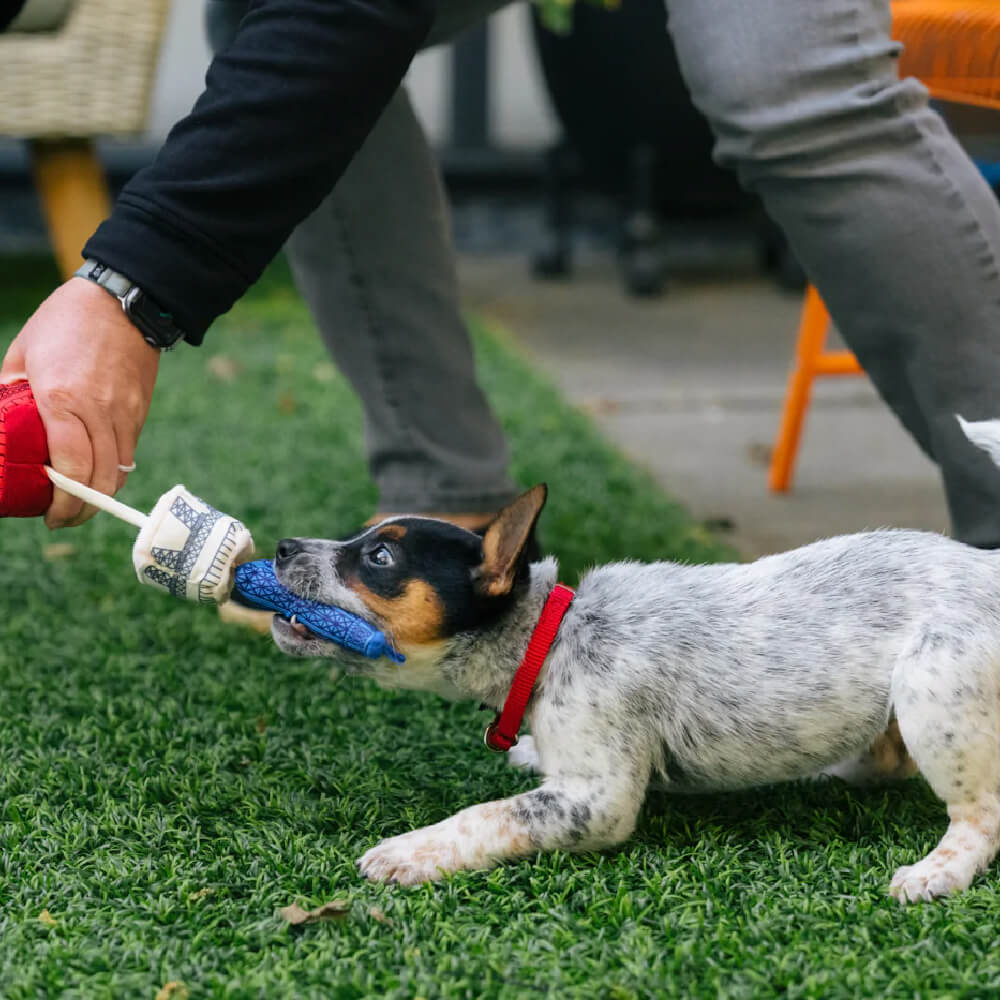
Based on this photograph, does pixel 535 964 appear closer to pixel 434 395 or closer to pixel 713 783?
pixel 713 783

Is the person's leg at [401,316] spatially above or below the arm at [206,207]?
below

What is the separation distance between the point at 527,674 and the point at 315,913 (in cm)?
37

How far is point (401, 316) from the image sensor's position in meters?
2.40

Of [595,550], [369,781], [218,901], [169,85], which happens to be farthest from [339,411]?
[169,85]

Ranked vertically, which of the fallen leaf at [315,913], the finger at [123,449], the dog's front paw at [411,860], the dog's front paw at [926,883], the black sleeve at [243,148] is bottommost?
the dog's front paw at [411,860]

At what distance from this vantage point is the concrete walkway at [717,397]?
3064 mm

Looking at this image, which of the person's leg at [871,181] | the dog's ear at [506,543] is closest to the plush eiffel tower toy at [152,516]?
the dog's ear at [506,543]

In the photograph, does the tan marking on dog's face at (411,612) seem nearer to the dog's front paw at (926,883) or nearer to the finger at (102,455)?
the finger at (102,455)

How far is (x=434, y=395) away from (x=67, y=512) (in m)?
0.99

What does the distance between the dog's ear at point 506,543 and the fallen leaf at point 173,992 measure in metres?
0.57

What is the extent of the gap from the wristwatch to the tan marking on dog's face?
0.40m

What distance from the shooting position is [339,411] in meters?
3.79

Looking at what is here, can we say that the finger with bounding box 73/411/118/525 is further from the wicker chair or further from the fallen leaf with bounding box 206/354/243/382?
the fallen leaf with bounding box 206/354/243/382

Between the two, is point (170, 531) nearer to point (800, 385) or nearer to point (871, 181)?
point (871, 181)
